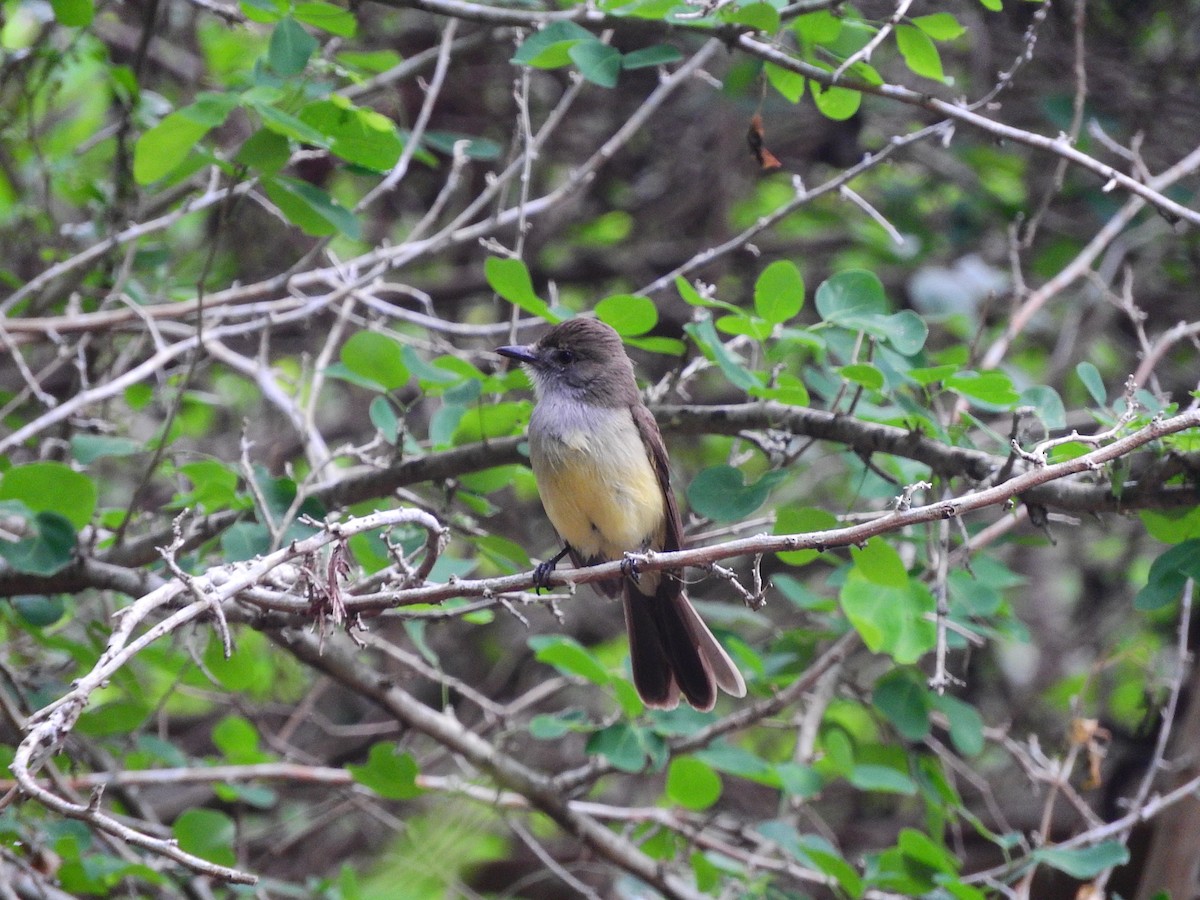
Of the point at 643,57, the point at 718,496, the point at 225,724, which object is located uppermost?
the point at 643,57

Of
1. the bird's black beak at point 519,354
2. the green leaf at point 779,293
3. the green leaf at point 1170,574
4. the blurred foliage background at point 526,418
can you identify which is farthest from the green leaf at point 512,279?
the green leaf at point 1170,574

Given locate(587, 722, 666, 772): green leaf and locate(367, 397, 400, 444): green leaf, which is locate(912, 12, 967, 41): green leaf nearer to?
locate(367, 397, 400, 444): green leaf

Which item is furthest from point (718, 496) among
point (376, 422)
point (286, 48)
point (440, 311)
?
point (440, 311)

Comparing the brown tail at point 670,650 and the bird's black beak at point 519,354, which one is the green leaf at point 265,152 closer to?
the bird's black beak at point 519,354

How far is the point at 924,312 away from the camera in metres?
6.26

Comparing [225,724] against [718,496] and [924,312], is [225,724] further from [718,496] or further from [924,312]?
[924,312]

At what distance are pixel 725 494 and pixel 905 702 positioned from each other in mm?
1072

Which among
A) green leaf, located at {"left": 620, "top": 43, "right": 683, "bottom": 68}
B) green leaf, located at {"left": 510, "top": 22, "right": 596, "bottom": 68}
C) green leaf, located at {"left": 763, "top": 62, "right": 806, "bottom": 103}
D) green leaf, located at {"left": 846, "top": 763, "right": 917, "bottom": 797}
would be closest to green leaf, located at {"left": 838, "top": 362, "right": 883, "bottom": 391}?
green leaf, located at {"left": 763, "top": 62, "right": 806, "bottom": 103}

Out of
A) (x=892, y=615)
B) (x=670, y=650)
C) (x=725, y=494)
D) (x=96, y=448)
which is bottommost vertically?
(x=670, y=650)

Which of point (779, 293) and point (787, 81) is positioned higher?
point (787, 81)

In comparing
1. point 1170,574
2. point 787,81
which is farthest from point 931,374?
point 787,81

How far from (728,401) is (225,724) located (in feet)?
10.3

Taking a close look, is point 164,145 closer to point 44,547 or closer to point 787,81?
point 44,547

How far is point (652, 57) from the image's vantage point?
12.5 ft
